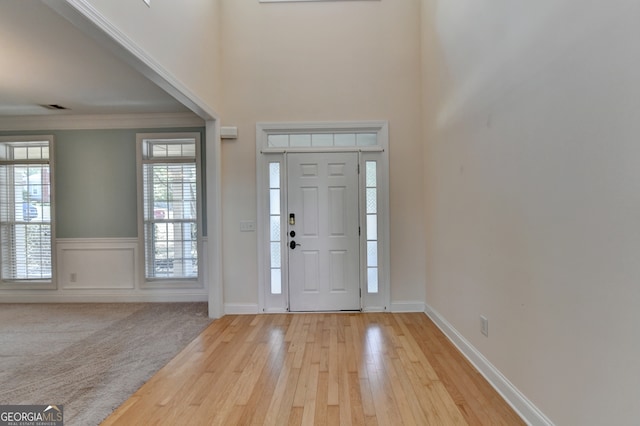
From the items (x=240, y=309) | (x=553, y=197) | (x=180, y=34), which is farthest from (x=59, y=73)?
(x=553, y=197)

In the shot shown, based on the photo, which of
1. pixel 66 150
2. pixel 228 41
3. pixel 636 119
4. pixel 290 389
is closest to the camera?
pixel 636 119

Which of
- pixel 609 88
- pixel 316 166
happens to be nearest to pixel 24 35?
pixel 316 166

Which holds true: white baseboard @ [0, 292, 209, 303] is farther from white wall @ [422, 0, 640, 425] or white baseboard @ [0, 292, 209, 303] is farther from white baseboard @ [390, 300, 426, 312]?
white wall @ [422, 0, 640, 425]

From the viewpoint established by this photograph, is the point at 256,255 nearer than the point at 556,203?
No

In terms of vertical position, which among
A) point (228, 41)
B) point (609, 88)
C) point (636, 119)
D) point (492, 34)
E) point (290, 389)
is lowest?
point (290, 389)

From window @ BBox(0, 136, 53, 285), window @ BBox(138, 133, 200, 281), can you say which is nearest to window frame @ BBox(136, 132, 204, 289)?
window @ BBox(138, 133, 200, 281)

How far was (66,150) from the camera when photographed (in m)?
4.30

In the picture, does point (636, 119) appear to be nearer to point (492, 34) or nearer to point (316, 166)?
point (492, 34)

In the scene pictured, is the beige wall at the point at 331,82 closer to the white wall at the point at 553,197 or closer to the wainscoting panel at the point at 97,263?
the white wall at the point at 553,197

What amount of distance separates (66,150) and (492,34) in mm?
5439

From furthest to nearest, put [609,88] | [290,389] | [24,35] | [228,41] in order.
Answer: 1. [228,41]
2. [24,35]
3. [290,389]
4. [609,88]

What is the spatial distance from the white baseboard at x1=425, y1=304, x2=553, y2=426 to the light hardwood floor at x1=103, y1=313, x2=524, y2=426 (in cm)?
5

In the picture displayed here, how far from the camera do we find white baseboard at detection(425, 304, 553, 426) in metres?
1.71

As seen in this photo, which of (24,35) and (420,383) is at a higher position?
(24,35)
